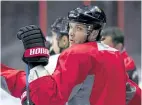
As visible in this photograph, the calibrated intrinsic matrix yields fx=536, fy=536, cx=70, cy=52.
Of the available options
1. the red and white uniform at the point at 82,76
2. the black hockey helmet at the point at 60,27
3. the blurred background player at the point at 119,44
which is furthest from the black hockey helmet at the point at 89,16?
the blurred background player at the point at 119,44

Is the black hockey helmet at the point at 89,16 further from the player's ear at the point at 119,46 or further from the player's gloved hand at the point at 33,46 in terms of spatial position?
the player's ear at the point at 119,46

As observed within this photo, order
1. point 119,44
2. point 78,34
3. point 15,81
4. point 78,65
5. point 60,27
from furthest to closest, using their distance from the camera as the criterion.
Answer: point 119,44
point 60,27
point 15,81
point 78,34
point 78,65

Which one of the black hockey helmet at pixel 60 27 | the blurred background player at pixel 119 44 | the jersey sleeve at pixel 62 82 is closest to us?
the jersey sleeve at pixel 62 82

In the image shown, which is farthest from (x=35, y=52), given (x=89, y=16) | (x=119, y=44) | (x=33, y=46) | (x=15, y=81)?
(x=119, y=44)

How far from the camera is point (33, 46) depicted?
2.56 meters

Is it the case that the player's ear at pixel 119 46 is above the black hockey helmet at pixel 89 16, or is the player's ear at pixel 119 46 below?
below

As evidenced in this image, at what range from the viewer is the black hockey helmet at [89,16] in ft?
8.82

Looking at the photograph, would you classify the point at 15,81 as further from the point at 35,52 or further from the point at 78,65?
the point at 78,65

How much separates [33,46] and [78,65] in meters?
0.24

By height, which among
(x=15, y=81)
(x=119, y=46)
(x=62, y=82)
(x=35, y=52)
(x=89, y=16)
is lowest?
(x=119, y=46)

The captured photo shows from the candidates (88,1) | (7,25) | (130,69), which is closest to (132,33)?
(88,1)

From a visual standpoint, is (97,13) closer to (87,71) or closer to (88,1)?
(87,71)

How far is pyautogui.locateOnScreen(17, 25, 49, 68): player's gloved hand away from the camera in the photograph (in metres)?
2.56

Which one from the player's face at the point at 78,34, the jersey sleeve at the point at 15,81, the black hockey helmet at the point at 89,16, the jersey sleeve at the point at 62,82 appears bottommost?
the jersey sleeve at the point at 15,81
